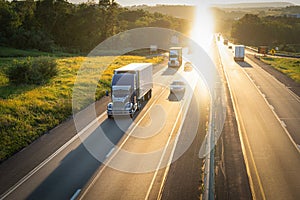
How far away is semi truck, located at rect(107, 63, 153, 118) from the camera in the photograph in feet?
88.7

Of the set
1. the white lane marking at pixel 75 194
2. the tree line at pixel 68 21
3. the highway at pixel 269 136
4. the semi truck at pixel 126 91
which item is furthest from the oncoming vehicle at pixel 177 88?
the tree line at pixel 68 21

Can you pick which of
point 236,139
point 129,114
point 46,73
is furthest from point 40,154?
point 46,73

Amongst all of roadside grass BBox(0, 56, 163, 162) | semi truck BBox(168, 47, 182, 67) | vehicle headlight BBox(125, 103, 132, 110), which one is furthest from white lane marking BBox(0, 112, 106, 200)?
semi truck BBox(168, 47, 182, 67)

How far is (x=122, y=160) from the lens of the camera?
19047 mm

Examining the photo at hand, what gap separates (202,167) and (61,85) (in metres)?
23.7

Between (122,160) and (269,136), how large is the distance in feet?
32.9

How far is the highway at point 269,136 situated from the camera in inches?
632

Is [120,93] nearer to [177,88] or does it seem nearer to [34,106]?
[34,106]

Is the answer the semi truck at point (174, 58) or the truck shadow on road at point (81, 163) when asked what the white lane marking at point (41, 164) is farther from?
the semi truck at point (174, 58)

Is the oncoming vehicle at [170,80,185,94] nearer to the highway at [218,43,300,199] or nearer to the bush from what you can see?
the highway at [218,43,300,199]

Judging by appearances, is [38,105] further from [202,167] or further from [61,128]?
[202,167]

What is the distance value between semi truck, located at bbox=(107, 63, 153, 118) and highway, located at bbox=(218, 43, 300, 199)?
26.7 feet

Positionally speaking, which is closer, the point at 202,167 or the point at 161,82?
the point at 202,167

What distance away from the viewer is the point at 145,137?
75.4 ft
